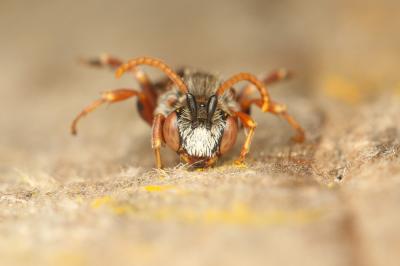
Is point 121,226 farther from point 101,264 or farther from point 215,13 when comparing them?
point 215,13

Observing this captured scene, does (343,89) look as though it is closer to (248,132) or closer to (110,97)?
(248,132)

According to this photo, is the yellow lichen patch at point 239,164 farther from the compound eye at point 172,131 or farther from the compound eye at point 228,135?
the compound eye at point 172,131

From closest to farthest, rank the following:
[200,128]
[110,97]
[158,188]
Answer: [158,188] < [200,128] < [110,97]

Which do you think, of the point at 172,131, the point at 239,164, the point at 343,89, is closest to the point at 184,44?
the point at 343,89

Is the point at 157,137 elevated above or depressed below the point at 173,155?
above

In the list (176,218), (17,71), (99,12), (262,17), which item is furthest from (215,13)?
(176,218)

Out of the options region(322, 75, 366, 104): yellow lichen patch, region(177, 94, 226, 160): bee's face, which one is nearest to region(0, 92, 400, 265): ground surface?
region(177, 94, 226, 160): bee's face

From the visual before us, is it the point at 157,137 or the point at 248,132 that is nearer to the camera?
the point at 157,137

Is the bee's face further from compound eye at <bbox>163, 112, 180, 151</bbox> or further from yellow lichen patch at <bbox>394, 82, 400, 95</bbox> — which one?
yellow lichen patch at <bbox>394, 82, 400, 95</bbox>
